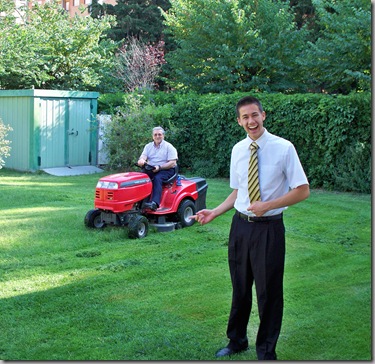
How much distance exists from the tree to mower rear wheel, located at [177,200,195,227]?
13007 millimetres

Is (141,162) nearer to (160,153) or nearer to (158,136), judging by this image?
(160,153)

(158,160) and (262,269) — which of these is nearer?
(262,269)

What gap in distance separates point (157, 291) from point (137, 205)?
3269 mm

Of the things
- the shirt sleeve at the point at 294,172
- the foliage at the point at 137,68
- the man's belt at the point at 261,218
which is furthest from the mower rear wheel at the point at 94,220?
the foliage at the point at 137,68

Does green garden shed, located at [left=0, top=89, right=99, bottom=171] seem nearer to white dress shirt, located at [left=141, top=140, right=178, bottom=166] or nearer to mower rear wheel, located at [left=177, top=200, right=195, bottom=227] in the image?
white dress shirt, located at [left=141, top=140, right=178, bottom=166]

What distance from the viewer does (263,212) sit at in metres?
4.05

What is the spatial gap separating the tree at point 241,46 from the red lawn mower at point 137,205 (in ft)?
43.0

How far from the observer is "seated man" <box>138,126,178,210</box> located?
30.4 feet

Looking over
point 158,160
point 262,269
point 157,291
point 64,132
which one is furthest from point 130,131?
point 262,269

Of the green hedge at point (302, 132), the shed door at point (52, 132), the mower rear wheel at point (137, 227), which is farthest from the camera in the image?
the shed door at point (52, 132)

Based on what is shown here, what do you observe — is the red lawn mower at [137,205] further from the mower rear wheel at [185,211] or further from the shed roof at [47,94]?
the shed roof at [47,94]

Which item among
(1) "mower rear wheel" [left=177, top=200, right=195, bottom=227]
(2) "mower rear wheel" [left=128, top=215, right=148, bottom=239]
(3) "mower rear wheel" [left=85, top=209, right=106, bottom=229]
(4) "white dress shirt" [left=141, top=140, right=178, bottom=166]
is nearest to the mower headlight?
(3) "mower rear wheel" [left=85, top=209, right=106, bottom=229]

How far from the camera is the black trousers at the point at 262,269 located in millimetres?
4156

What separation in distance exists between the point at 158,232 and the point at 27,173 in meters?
8.74
